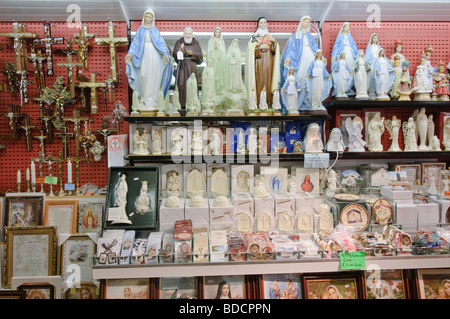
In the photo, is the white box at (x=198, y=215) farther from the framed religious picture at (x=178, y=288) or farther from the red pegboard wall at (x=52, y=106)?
the red pegboard wall at (x=52, y=106)

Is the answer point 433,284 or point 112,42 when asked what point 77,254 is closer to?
point 112,42

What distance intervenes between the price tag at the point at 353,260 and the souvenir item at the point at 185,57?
1912mm

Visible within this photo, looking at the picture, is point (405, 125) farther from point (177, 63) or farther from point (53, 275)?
point (53, 275)

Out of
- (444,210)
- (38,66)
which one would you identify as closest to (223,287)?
(444,210)

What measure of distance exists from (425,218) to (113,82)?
3.12 meters

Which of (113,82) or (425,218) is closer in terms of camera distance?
(425,218)

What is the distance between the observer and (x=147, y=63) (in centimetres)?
321

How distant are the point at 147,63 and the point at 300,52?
56.8 inches

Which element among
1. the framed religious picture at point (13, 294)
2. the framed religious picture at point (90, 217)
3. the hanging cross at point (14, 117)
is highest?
the hanging cross at point (14, 117)

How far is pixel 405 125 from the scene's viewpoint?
11.7 ft

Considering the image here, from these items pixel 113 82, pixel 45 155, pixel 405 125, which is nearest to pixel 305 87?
pixel 405 125

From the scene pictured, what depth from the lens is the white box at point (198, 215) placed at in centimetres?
298

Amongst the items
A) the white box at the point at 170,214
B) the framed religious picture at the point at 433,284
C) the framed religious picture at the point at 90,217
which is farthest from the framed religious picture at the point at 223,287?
the framed religious picture at the point at 433,284
